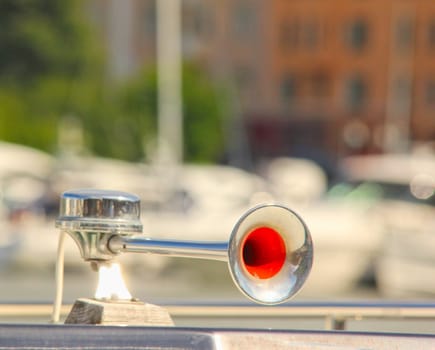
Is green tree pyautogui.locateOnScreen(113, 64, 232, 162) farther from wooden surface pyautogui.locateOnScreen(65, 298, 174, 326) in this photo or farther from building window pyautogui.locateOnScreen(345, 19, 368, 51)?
wooden surface pyautogui.locateOnScreen(65, 298, 174, 326)

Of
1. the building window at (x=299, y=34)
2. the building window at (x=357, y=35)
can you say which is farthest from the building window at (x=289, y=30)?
the building window at (x=357, y=35)

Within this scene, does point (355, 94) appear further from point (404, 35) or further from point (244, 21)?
point (244, 21)

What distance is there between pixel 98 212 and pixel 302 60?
58861 millimetres

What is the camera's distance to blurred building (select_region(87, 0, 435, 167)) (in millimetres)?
59062

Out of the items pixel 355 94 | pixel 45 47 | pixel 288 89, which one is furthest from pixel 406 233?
pixel 288 89

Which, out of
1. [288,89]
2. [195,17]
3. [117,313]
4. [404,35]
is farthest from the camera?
[288,89]

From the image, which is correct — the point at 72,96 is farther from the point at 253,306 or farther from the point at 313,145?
the point at 253,306

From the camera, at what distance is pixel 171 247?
81.3 inches

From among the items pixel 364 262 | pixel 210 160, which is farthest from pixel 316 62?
pixel 364 262

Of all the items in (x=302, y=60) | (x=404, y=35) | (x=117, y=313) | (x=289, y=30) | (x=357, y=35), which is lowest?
(x=117, y=313)

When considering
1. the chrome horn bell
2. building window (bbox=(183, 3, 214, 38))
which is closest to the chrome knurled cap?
the chrome horn bell

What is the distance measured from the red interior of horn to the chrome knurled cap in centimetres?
18

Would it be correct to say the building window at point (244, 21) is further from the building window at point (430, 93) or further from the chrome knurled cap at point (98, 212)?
the chrome knurled cap at point (98, 212)

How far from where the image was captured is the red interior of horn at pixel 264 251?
207 cm
